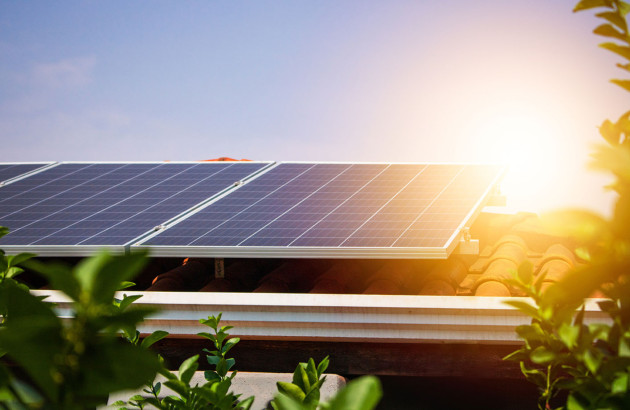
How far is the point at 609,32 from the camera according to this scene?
152 cm

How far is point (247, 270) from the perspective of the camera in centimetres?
757

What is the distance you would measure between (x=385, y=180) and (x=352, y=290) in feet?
9.79

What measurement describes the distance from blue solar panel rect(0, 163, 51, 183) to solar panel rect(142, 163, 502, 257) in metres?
4.57

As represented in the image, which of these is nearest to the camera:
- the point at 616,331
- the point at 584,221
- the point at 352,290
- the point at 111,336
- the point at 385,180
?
the point at 111,336

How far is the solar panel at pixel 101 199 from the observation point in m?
7.33

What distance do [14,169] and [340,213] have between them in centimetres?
694

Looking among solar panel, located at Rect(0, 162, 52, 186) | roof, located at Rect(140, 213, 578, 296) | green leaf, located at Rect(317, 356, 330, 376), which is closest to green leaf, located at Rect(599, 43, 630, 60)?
green leaf, located at Rect(317, 356, 330, 376)

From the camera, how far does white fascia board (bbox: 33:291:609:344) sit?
4816 mm

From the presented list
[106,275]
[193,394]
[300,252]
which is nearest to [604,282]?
[106,275]

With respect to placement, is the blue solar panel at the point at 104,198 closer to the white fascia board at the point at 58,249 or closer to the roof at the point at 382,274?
the white fascia board at the point at 58,249

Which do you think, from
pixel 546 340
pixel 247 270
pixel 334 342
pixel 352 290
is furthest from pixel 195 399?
pixel 247 270

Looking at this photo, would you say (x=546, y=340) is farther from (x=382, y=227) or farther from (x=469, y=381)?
(x=382, y=227)

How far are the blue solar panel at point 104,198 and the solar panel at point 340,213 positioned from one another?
21.6 inches

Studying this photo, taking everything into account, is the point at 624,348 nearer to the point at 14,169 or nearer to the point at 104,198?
the point at 104,198
